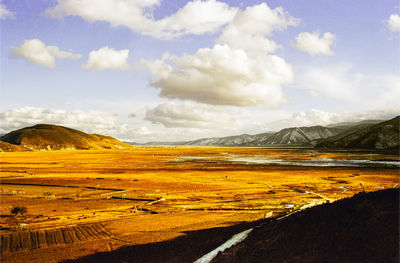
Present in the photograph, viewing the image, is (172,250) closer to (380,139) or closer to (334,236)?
(334,236)

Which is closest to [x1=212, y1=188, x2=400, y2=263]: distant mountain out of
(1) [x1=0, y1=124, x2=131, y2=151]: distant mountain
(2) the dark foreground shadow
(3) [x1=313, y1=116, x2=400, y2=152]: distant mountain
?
(2) the dark foreground shadow

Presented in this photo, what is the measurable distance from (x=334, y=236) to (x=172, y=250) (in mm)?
6042

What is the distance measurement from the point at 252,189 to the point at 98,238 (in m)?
16.6

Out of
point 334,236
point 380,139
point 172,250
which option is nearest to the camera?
point 334,236

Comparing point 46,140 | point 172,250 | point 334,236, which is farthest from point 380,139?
point 46,140

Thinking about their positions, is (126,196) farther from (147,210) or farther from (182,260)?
(182,260)

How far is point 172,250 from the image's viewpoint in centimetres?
1085

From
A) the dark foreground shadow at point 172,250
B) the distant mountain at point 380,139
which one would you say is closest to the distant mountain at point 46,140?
the dark foreground shadow at point 172,250

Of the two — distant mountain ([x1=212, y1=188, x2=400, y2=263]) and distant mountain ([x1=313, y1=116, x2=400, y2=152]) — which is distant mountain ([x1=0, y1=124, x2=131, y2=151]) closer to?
distant mountain ([x1=212, y1=188, x2=400, y2=263])

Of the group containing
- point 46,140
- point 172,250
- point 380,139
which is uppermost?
point 46,140

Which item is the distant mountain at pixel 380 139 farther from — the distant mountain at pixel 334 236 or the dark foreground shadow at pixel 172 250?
the dark foreground shadow at pixel 172 250

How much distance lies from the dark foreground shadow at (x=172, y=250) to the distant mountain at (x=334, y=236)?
1.34 meters

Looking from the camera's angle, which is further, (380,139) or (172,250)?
(380,139)

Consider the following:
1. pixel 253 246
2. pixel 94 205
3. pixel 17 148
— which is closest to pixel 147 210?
pixel 94 205
